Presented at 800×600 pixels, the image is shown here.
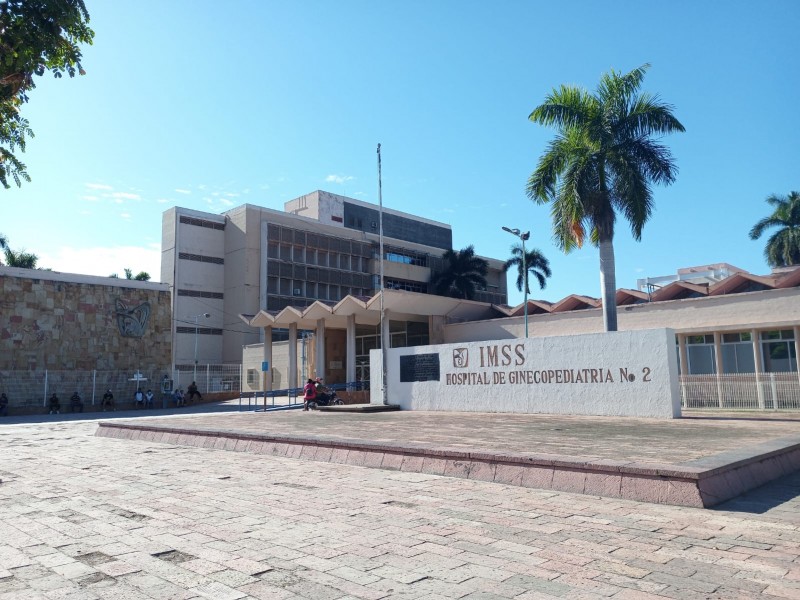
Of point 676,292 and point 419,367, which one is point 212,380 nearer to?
point 419,367

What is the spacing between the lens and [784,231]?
1841 inches

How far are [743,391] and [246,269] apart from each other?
4504 centimetres

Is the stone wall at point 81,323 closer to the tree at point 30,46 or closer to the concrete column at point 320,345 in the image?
the concrete column at point 320,345

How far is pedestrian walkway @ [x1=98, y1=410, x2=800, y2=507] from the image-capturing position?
6.81 m

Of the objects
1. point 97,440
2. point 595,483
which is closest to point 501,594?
point 595,483

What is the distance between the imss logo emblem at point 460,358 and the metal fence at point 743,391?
7068 millimetres

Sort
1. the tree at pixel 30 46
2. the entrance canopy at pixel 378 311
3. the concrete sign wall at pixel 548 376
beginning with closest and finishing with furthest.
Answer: the tree at pixel 30 46 < the concrete sign wall at pixel 548 376 < the entrance canopy at pixel 378 311

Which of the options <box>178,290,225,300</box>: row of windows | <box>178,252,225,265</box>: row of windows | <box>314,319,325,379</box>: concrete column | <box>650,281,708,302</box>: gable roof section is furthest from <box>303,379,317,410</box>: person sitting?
<box>178,252,225,265</box>: row of windows

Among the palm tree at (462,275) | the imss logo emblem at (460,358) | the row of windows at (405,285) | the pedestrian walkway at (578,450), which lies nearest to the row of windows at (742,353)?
the pedestrian walkway at (578,450)

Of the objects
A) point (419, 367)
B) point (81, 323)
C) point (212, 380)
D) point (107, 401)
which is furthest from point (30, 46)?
point (212, 380)

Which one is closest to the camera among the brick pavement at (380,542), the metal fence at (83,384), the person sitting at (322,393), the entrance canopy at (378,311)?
the brick pavement at (380,542)

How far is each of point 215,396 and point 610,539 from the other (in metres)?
36.9

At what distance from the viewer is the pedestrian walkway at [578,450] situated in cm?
681

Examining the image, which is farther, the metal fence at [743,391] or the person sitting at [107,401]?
the person sitting at [107,401]
